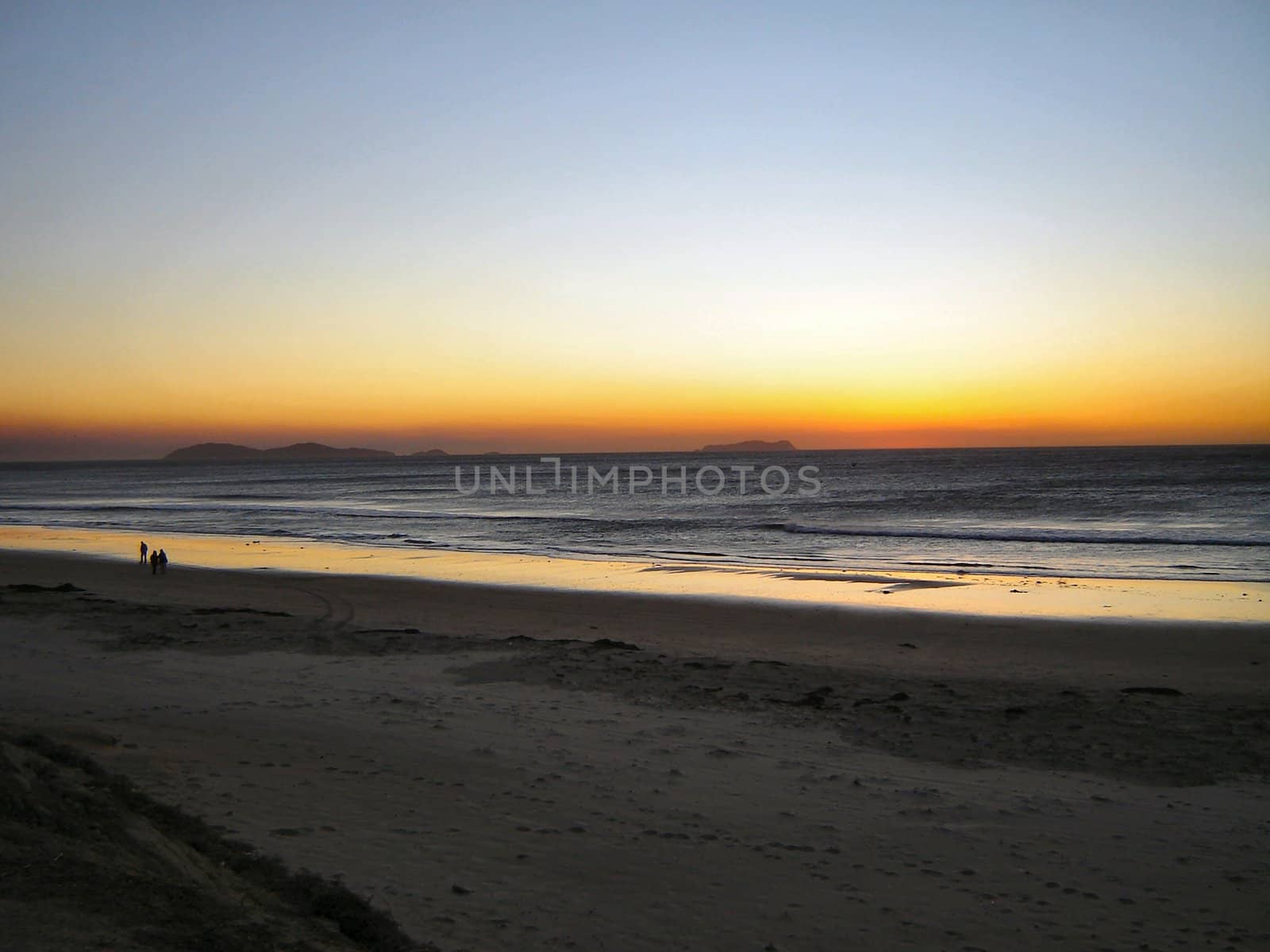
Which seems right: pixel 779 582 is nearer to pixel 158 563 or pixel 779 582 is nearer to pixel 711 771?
pixel 711 771

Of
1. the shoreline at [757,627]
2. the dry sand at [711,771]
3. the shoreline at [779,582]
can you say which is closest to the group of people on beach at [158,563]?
the shoreline at [757,627]

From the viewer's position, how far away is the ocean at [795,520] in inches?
1075

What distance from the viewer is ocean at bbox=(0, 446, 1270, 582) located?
89.6ft

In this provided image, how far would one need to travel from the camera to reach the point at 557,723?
8.76m

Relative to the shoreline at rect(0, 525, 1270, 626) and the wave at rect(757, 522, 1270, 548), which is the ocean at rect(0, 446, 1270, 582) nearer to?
the wave at rect(757, 522, 1270, 548)

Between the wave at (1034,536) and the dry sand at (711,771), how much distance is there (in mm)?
17565

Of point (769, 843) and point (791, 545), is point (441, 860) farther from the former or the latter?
point (791, 545)

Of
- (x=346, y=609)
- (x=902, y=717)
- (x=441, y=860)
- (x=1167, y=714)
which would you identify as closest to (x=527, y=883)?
(x=441, y=860)

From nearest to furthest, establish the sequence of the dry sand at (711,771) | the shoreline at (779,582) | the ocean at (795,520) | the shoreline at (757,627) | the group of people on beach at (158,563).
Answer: the dry sand at (711,771) → the shoreline at (757,627) → the shoreline at (779,582) → the group of people on beach at (158,563) → the ocean at (795,520)

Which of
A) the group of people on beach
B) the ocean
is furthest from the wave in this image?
the group of people on beach

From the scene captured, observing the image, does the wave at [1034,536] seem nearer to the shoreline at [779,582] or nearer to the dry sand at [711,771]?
the shoreline at [779,582]

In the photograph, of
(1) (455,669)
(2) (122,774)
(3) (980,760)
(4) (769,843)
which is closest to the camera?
(4) (769,843)

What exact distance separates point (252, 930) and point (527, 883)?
1733mm

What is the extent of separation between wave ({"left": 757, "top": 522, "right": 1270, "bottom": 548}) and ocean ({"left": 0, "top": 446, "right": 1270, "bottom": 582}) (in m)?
0.12
